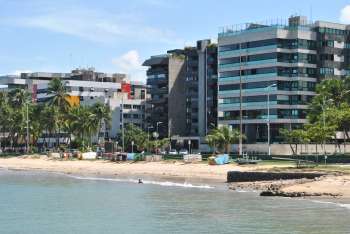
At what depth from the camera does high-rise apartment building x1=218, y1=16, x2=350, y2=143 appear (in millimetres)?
153875

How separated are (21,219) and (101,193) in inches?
939

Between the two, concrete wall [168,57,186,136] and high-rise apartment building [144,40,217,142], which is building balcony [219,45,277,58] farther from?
concrete wall [168,57,186,136]

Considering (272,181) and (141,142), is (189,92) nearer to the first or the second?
(141,142)

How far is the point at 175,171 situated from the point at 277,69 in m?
54.7

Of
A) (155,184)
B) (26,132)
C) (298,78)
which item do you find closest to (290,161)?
(155,184)

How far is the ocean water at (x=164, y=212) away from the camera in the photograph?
45.9 meters

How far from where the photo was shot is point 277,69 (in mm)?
153375

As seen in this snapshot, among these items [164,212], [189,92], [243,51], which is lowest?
[164,212]

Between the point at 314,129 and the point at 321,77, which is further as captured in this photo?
the point at 321,77

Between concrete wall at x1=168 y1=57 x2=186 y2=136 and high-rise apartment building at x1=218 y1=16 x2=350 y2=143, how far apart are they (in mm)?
31338

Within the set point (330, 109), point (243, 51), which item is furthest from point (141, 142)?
point (330, 109)

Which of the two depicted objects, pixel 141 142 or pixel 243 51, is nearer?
pixel 243 51

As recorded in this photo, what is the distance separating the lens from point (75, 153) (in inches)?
6142

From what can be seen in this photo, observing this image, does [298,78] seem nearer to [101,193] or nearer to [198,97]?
[198,97]
